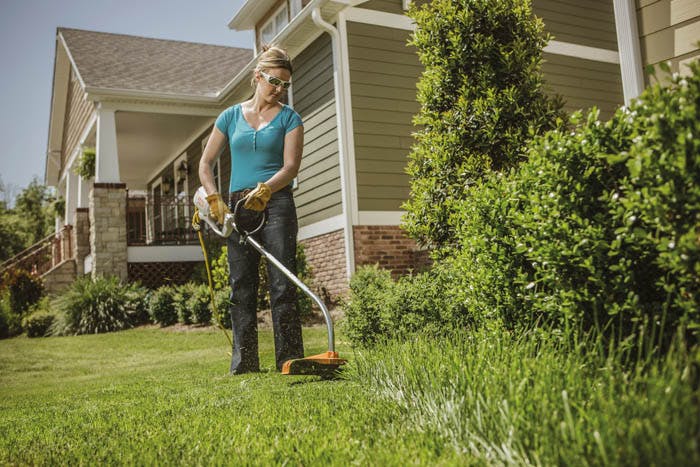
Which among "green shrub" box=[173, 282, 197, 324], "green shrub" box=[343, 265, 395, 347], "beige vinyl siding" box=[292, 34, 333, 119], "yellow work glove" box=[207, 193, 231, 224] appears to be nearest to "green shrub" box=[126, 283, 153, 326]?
"green shrub" box=[173, 282, 197, 324]

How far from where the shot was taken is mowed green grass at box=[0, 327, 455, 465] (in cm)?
262

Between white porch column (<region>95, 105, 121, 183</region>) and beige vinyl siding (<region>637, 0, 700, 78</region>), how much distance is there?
12172 millimetres

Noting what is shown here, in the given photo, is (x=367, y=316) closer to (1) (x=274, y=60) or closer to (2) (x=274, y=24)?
(1) (x=274, y=60)

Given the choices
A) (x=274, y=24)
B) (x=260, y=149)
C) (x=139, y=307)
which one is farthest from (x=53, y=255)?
(x=260, y=149)

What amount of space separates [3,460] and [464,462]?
2.21m

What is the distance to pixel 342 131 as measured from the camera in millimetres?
10125

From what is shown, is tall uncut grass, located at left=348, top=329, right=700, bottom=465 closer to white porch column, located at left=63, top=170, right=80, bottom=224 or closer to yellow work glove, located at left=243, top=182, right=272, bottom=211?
yellow work glove, located at left=243, top=182, right=272, bottom=211

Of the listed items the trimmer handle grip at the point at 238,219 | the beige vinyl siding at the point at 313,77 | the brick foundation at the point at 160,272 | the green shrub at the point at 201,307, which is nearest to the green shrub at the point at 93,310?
the green shrub at the point at 201,307

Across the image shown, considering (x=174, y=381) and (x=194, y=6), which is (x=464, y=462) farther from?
(x=194, y=6)

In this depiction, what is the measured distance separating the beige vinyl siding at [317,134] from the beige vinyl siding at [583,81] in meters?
4.43

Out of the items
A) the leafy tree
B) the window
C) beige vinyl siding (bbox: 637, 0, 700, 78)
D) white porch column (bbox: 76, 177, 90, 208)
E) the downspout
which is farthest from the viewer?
the leafy tree

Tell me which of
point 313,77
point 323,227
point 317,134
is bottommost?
point 323,227

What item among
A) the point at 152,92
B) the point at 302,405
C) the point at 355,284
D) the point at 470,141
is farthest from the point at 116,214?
the point at 302,405

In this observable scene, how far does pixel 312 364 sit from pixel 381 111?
693cm
